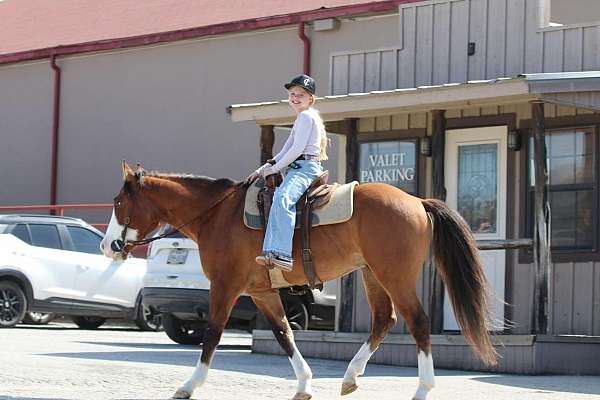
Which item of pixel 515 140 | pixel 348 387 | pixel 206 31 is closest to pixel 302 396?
pixel 348 387

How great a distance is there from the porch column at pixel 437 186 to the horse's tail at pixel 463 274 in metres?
4.46

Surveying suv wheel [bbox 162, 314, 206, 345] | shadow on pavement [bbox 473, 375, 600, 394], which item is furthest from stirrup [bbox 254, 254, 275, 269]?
suv wheel [bbox 162, 314, 206, 345]

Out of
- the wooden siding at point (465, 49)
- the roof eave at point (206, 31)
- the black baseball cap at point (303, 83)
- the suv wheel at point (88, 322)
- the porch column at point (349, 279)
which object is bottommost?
the suv wheel at point (88, 322)

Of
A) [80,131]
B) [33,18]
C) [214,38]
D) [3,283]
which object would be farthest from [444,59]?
[33,18]

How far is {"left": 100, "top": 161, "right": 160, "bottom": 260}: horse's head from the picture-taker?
1178 cm

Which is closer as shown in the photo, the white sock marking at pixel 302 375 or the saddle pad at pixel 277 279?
the white sock marking at pixel 302 375

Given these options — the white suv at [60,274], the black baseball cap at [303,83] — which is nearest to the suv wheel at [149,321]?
the white suv at [60,274]

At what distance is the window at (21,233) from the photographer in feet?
68.1

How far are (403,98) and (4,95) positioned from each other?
17.1 meters

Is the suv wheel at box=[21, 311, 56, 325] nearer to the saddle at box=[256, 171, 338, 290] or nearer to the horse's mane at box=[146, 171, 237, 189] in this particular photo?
the horse's mane at box=[146, 171, 237, 189]

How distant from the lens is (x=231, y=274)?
11352 millimetres

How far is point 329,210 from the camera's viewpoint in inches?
443

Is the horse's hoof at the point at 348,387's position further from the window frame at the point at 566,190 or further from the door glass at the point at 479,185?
the door glass at the point at 479,185

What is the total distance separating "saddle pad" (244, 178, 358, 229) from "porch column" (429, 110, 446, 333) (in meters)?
4.59
